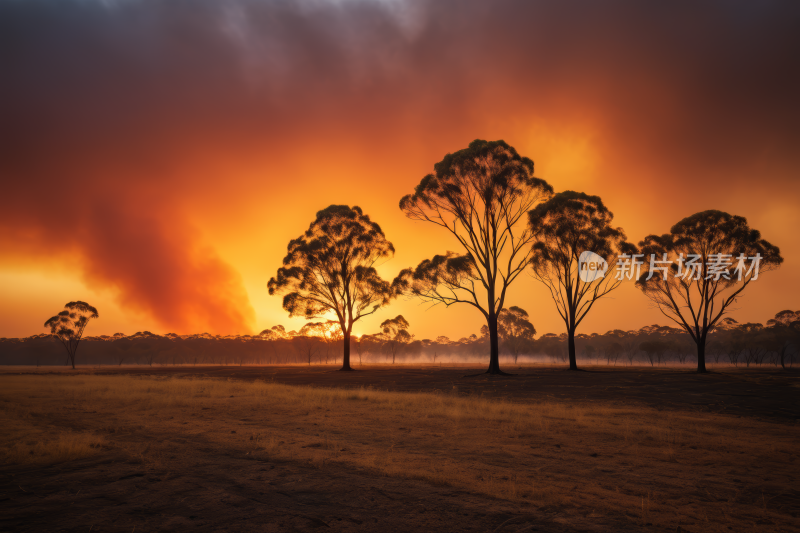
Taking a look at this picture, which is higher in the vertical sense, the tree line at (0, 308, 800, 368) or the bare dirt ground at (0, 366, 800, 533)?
the bare dirt ground at (0, 366, 800, 533)

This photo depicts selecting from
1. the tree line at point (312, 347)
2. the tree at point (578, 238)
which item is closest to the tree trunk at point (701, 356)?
the tree at point (578, 238)

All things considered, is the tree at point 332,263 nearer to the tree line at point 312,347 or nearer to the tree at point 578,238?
the tree at point 578,238

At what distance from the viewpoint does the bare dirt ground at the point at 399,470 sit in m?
5.40

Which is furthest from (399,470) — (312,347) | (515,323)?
(312,347)

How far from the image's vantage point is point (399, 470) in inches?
295

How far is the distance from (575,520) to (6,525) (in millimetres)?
7117

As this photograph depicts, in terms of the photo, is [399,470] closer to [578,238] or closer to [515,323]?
[578,238]

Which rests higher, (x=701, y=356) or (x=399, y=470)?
(x=399, y=470)

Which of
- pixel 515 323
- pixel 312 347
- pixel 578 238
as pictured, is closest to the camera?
pixel 578 238

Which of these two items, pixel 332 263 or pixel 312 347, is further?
pixel 312 347

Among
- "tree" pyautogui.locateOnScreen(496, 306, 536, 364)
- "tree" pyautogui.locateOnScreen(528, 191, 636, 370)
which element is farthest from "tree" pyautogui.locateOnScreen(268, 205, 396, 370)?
"tree" pyautogui.locateOnScreen(496, 306, 536, 364)

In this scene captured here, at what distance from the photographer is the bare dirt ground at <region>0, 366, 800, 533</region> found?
540 centimetres

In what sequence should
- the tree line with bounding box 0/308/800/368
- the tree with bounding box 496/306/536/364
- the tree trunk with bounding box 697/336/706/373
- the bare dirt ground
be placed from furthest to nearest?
the tree line with bounding box 0/308/800/368 < the tree with bounding box 496/306/536/364 < the tree trunk with bounding box 697/336/706/373 < the bare dirt ground

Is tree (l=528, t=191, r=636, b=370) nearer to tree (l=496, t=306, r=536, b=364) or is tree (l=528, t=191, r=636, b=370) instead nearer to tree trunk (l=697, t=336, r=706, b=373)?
tree trunk (l=697, t=336, r=706, b=373)
